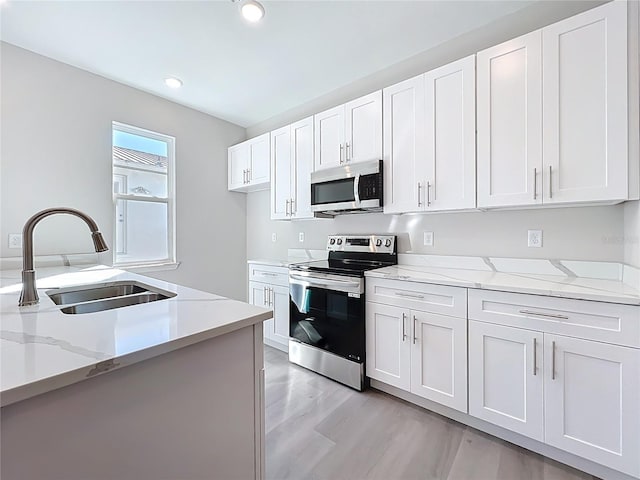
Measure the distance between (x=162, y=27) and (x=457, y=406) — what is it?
10.9 ft

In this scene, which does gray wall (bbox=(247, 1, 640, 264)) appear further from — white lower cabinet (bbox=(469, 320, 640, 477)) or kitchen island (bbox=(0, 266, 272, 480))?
kitchen island (bbox=(0, 266, 272, 480))

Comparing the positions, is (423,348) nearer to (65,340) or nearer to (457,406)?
(457,406)

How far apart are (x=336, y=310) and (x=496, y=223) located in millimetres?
1384

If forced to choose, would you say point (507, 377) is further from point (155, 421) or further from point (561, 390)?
point (155, 421)

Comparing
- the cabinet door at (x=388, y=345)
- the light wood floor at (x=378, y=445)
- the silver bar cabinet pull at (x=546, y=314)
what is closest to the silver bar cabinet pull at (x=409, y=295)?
the cabinet door at (x=388, y=345)

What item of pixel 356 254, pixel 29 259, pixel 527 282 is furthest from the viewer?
pixel 356 254

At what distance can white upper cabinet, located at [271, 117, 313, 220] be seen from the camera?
9.86 ft

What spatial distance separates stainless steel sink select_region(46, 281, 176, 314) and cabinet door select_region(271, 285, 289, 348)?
1483mm

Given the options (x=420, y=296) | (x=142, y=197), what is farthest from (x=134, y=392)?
(x=142, y=197)

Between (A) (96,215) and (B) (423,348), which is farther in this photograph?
(A) (96,215)

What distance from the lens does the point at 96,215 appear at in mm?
2881

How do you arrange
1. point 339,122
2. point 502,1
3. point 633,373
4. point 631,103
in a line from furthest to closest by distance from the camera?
1. point 339,122
2. point 502,1
3. point 631,103
4. point 633,373

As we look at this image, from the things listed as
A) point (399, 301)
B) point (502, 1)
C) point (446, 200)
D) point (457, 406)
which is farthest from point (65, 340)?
point (502, 1)

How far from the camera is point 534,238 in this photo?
2.02 metres
